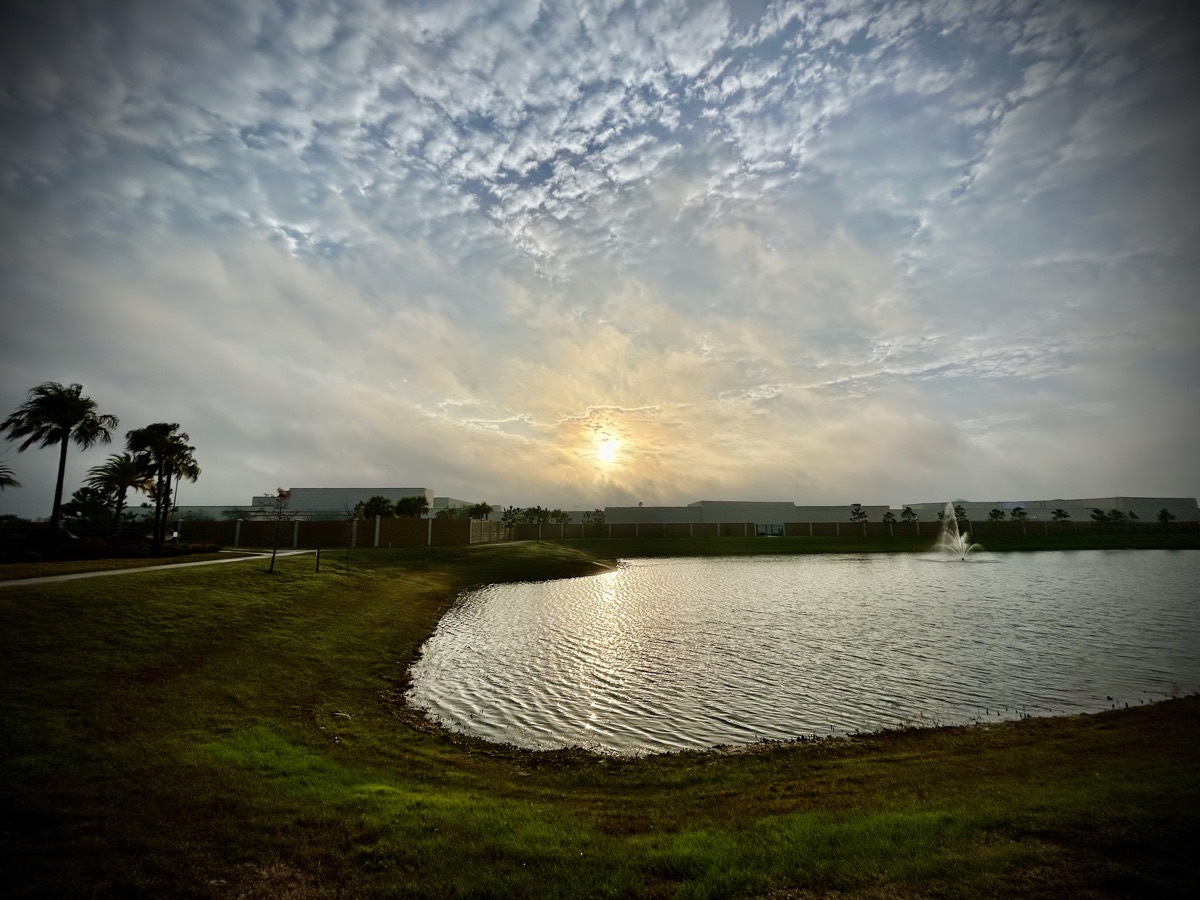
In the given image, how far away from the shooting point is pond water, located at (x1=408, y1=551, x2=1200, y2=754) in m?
15.6

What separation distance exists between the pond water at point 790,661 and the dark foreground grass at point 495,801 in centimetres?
177

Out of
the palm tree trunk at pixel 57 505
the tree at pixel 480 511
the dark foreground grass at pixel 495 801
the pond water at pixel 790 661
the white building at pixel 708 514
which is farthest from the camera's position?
the white building at pixel 708 514

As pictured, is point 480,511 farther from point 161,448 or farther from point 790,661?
point 790,661

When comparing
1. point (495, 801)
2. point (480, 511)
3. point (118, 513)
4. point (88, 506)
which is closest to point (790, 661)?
point (495, 801)

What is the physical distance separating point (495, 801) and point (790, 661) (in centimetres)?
1432

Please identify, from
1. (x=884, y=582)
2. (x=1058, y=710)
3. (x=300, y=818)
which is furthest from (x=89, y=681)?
(x=884, y=582)

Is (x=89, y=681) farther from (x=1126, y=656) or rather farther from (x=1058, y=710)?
(x=1126, y=656)

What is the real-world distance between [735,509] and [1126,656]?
578ft

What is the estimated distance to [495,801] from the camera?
409 inches

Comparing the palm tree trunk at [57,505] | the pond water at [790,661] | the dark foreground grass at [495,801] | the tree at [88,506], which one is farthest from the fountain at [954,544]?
the tree at [88,506]

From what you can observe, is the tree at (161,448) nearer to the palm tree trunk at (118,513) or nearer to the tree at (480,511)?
the palm tree trunk at (118,513)

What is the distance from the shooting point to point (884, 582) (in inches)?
1879

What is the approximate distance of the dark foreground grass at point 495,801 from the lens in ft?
23.5

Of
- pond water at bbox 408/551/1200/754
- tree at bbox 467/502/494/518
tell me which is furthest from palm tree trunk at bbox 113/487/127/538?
tree at bbox 467/502/494/518
